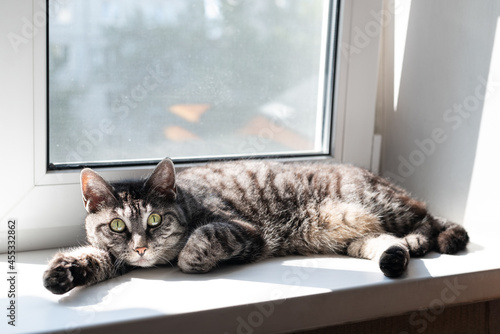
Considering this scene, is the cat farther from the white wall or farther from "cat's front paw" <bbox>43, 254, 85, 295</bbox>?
the white wall

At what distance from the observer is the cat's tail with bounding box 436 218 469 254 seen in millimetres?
1428

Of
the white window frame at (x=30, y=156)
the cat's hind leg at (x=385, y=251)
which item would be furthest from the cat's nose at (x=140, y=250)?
the cat's hind leg at (x=385, y=251)

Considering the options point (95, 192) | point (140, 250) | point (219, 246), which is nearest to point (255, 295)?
point (219, 246)

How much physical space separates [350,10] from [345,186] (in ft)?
1.70

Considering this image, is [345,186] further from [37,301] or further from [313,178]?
[37,301]

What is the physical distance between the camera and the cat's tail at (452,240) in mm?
1428

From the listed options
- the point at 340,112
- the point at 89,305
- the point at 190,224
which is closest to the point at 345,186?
the point at 340,112

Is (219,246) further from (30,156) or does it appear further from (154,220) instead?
(30,156)

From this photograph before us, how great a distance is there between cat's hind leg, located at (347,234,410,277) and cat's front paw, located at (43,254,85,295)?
0.67 m

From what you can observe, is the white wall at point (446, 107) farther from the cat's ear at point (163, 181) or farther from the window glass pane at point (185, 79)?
the cat's ear at point (163, 181)

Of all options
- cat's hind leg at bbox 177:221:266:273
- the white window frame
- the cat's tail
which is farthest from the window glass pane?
the cat's tail

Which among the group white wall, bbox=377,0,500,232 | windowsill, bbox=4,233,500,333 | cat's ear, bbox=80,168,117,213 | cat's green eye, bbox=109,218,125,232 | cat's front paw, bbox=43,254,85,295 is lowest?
windowsill, bbox=4,233,500,333

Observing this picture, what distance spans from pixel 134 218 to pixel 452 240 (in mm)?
801

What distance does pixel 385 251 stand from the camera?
4.25 feet
